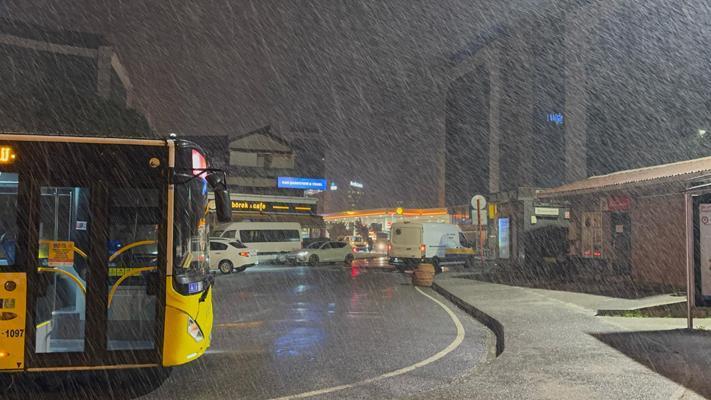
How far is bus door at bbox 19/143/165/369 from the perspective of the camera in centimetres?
586

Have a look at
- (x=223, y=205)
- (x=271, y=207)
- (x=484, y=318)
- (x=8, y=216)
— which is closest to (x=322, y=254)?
(x=271, y=207)

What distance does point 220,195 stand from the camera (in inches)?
248

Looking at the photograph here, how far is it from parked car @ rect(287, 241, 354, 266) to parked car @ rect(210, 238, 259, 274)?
6.06 metres

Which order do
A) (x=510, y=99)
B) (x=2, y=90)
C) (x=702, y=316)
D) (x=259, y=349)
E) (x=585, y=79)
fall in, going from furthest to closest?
(x=510, y=99)
(x=2, y=90)
(x=585, y=79)
(x=702, y=316)
(x=259, y=349)

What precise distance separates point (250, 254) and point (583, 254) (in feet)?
47.0

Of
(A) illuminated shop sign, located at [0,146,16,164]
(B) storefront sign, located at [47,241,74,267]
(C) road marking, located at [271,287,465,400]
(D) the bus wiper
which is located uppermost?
(A) illuminated shop sign, located at [0,146,16,164]

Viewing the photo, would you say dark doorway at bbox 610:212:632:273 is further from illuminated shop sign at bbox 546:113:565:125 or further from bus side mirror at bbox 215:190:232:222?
illuminated shop sign at bbox 546:113:565:125

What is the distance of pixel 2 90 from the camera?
129 feet

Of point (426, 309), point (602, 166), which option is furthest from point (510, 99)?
point (426, 309)

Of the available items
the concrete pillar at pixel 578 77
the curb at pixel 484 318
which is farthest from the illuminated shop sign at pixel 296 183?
the curb at pixel 484 318

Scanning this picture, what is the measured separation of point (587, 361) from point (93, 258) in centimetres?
600

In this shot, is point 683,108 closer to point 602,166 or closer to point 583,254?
point 602,166

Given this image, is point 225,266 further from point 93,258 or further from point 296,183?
point 296,183

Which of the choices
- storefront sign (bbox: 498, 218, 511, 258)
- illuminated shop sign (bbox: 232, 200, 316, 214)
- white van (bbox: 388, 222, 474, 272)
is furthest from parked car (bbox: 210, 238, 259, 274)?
illuminated shop sign (bbox: 232, 200, 316, 214)
